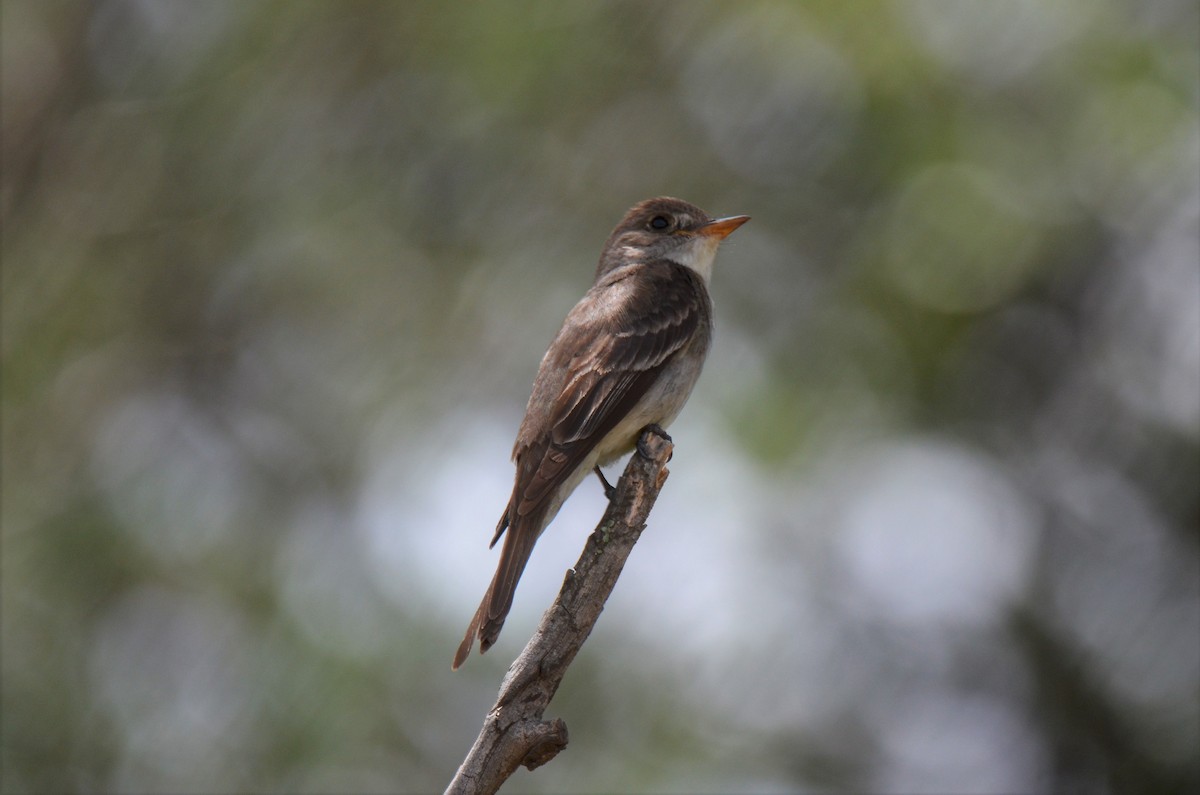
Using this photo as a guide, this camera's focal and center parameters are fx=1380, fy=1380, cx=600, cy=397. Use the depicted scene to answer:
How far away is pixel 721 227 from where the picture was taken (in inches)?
288

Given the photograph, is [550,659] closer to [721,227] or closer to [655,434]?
[655,434]

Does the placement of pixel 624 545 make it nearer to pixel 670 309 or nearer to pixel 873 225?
pixel 670 309

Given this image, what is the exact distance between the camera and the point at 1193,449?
30.0 feet

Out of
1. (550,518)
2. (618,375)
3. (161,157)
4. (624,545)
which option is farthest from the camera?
(161,157)

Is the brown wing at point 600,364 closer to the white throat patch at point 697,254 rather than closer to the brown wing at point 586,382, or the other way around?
the brown wing at point 586,382

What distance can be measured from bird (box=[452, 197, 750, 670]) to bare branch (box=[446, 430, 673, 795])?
0.65m

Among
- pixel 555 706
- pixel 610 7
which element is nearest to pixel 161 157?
pixel 610 7

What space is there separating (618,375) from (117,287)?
6128mm

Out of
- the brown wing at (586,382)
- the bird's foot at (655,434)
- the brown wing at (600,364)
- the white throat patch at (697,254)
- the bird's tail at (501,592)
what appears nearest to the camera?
the bird's tail at (501,592)

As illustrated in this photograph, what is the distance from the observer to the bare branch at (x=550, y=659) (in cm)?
407

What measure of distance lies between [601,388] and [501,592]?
125 cm

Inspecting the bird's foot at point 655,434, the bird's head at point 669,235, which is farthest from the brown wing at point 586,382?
the bird's head at point 669,235

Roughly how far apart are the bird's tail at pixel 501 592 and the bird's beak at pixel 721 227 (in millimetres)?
2347

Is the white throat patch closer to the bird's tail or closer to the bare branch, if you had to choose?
the bird's tail
